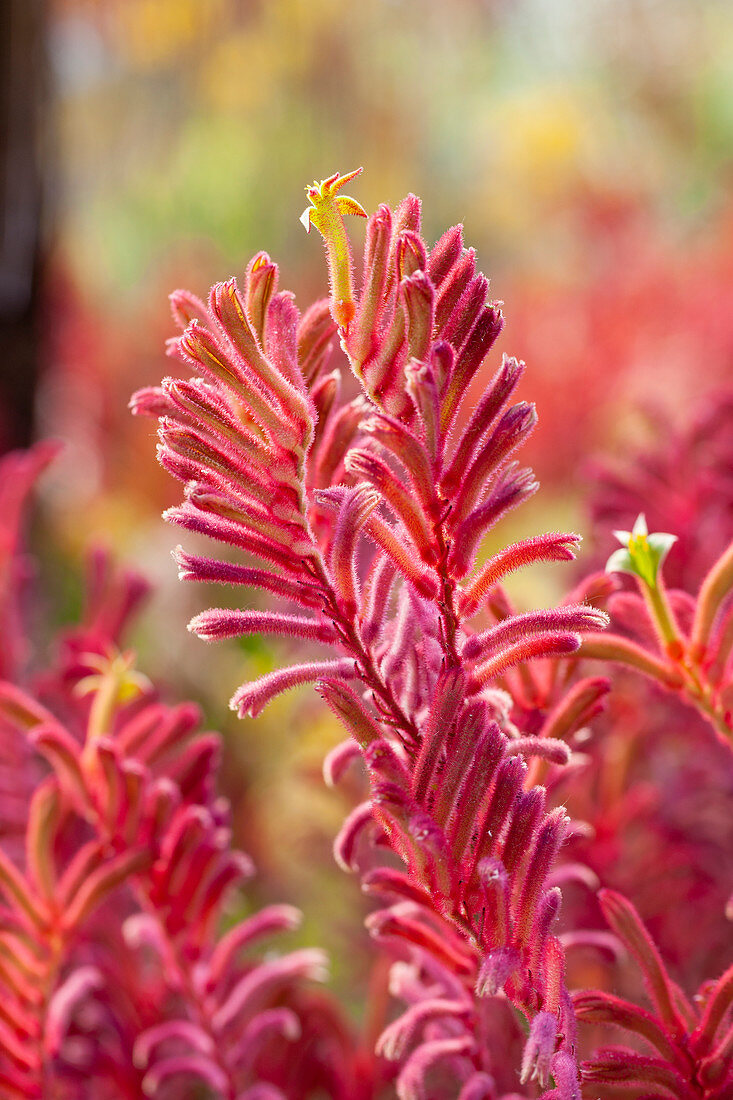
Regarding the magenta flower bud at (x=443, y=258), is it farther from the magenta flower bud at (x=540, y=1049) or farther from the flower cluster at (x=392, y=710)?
the magenta flower bud at (x=540, y=1049)

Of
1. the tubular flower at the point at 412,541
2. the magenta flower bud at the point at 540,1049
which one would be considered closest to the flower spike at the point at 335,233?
the tubular flower at the point at 412,541

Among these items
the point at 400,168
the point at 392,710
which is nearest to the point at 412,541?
the point at 392,710

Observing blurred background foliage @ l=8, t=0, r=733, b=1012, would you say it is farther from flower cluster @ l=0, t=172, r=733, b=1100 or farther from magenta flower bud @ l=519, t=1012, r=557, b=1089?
magenta flower bud @ l=519, t=1012, r=557, b=1089

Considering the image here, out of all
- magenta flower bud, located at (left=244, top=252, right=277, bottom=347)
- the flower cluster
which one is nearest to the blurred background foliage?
the flower cluster

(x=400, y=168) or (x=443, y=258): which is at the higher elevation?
(x=400, y=168)

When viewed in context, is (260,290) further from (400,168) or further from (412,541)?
(400,168)

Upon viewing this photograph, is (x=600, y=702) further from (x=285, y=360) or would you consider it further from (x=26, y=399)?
(x=26, y=399)
